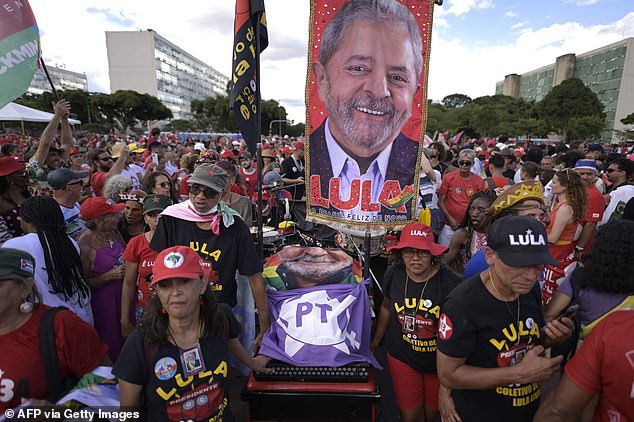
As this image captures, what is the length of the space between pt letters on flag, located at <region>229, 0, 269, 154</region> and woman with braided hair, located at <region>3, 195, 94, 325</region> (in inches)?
61.9

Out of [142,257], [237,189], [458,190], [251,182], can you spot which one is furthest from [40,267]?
[251,182]

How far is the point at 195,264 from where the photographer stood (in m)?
1.86

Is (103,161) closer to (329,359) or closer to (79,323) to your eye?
(79,323)

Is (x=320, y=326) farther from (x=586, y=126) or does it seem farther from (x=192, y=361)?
(x=586, y=126)

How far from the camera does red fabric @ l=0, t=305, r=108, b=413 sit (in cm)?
166

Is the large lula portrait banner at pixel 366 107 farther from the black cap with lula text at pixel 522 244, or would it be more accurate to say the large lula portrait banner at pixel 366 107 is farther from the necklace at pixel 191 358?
the necklace at pixel 191 358

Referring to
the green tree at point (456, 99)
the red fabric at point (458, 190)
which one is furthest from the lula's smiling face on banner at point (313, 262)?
the green tree at point (456, 99)

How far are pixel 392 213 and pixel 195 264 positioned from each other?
1878 mm

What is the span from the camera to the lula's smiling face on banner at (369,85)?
9.50 feet

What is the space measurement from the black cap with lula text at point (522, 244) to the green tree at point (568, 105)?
2154 inches

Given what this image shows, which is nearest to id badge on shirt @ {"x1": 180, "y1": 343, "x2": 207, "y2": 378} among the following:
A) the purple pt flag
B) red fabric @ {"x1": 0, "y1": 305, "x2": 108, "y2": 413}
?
red fabric @ {"x1": 0, "y1": 305, "x2": 108, "y2": 413}

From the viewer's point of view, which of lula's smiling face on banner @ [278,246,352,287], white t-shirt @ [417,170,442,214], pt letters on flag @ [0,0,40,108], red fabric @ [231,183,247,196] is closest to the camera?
lula's smiling face on banner @ [278,246,352,287]

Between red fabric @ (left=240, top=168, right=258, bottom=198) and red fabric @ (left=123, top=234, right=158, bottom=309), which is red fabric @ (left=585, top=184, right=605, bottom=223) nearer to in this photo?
red fabric @ (left=123, top=234, right=158, bottom=309)

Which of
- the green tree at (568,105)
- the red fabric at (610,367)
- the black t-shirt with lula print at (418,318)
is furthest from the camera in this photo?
the green tree at (568,105)
